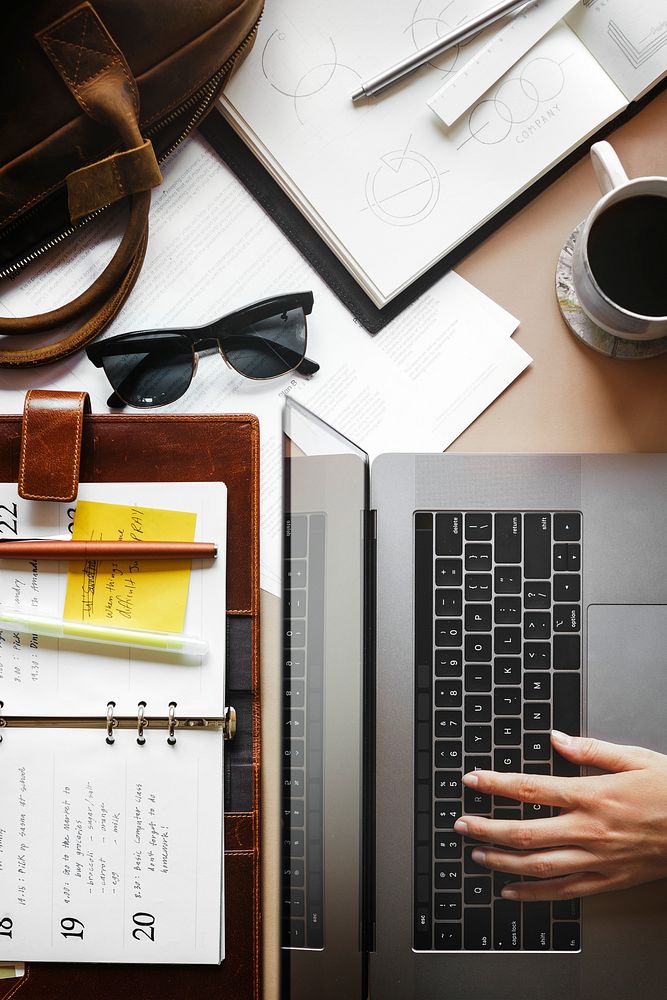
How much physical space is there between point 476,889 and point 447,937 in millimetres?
46

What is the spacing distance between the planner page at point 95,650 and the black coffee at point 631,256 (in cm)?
39

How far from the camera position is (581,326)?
641 mm

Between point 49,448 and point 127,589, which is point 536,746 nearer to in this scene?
point 127,589

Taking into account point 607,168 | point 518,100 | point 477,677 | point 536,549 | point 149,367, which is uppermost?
point 518,100

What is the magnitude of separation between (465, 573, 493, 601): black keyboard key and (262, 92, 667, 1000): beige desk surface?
0.40ft

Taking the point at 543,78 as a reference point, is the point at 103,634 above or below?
below

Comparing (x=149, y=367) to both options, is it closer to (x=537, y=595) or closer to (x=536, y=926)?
(x=537, y=595)

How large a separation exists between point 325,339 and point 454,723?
36cm

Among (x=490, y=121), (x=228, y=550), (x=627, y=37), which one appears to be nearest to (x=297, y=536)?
(x=228, y=550)

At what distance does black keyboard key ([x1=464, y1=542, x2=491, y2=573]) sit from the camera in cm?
59

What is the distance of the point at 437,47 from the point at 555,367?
0.30 meters

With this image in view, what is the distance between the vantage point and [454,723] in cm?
59

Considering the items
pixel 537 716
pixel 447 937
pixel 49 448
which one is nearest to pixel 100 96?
pixel 49 448

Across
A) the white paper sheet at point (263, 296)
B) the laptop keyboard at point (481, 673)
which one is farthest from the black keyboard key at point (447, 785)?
the white paper sheet at point (263, 296)
